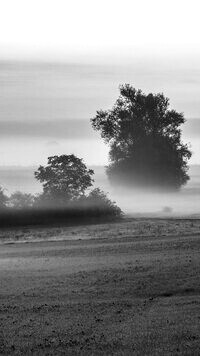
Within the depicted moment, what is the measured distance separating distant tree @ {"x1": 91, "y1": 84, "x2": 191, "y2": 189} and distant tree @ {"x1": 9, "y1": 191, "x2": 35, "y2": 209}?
10335mm

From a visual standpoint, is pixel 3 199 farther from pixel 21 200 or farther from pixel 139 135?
pixel 139 135

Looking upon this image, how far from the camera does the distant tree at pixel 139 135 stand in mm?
58781

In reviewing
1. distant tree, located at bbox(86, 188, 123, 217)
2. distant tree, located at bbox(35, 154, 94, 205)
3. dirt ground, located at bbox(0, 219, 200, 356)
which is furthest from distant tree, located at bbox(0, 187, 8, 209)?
dirt ground, located at bbox(0, 219, 200, 356)

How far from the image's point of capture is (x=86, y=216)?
53094 millimetres

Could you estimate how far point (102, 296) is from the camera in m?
25.4

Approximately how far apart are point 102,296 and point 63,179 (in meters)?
28.1

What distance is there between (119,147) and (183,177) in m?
7.43

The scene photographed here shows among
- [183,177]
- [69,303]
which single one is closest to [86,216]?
[183,177]

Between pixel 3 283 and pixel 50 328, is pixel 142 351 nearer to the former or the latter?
pixel 50 328

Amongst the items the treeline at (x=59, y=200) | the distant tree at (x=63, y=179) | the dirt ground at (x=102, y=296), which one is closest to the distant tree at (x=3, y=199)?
the treeline at (x=59, y=200)

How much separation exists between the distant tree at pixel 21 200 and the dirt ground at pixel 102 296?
827 centimetres

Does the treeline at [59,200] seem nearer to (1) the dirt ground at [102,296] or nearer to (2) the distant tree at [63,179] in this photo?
(2) the distant tree at [63,179]

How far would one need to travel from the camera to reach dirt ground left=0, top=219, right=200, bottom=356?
18734 mm

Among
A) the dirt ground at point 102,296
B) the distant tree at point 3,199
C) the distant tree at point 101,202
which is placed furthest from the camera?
the distant tree at point 101,202
